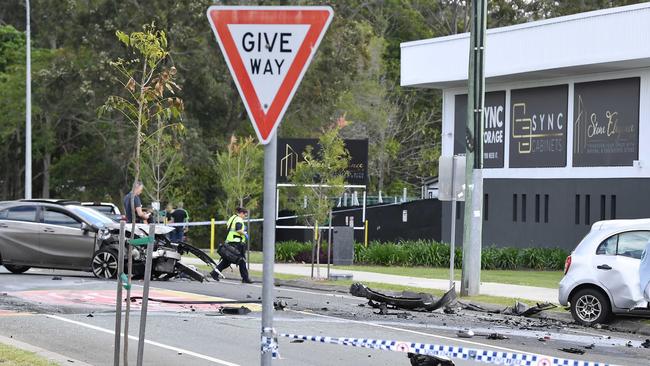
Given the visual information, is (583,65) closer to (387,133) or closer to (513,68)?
(513,68)

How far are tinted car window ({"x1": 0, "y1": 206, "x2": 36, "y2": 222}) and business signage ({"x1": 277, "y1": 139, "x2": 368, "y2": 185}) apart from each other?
49.3ft

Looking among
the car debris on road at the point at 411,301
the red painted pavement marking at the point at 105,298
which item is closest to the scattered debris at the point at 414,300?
the car debris on road at the point at 411,301

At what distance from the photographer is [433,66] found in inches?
1491

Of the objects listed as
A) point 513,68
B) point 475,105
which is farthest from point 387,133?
point 475,105

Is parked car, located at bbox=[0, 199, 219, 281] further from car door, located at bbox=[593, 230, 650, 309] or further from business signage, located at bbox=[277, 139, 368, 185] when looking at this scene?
business signage, located at bbox=[277, 139, 368, 185]

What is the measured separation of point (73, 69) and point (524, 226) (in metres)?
24.7

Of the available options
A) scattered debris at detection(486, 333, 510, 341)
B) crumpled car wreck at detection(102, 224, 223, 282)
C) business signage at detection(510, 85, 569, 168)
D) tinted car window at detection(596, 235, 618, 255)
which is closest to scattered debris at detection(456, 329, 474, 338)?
scattered debris at detection(486, 333, 510, 341)

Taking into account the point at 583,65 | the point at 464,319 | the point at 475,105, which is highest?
the point at 583,65

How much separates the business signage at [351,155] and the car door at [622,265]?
21.1 metres

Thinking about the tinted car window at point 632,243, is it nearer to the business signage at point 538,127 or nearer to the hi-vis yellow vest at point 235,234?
the hi-vis yellow vest at point 235,234

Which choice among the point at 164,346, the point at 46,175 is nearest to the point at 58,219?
the point at 164,346

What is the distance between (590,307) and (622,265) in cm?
84

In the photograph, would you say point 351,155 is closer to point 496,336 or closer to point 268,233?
point 496,336

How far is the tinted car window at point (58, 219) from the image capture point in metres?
22.4
